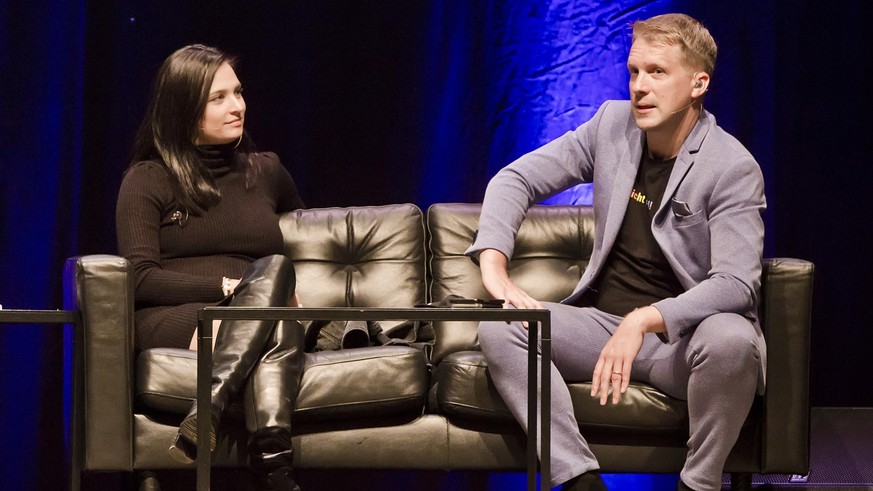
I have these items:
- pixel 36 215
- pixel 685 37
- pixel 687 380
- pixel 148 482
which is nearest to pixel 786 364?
pixel 687 380

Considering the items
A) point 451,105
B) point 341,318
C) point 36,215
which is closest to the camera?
point 341,318

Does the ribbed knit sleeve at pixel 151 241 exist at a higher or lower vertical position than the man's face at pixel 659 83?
lower

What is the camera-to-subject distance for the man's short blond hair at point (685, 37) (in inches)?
98.4

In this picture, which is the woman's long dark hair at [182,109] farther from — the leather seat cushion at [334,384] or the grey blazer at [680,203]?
the grey blazer at [680,203]

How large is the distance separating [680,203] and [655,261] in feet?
0.53

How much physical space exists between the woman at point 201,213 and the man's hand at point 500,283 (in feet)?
1.48

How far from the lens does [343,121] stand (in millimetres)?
3629

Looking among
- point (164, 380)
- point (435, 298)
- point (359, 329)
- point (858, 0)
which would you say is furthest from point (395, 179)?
point (858, 0)

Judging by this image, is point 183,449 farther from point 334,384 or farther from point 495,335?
point 495,335

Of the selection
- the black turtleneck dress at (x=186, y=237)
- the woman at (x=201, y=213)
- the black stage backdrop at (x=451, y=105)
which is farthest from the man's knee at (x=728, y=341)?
the black stage backdrop at (x=451, y=105)

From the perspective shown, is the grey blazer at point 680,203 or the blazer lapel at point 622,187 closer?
the grey blazer at point 680,203

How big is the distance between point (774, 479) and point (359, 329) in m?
1.16

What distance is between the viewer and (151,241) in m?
2.72

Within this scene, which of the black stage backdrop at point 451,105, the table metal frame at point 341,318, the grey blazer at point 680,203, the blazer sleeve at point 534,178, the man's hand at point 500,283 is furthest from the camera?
the black stage backdrop at point 451,105
